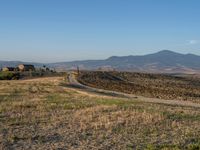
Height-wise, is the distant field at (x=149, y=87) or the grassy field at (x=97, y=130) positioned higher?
the grassy field at (x=97, y=130)

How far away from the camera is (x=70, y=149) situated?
13633 millimetres

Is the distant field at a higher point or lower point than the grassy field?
lower

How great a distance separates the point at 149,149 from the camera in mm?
13227

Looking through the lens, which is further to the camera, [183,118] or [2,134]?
[183,118]

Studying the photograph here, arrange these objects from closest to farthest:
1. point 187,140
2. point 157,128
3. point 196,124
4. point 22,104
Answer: point 187,140 < point 157,128 < point 196,124 < point 22,104

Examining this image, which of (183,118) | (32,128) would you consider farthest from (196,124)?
(32,128)

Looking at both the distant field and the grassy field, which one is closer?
the grassy field

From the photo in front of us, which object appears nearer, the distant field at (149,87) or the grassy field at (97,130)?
the grassy field at (97,130)

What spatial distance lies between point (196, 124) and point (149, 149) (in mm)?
6143

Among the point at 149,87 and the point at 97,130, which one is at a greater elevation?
the point at 97,130

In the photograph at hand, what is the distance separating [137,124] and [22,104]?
37.1ft

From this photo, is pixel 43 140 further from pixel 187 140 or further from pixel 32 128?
pixel 187 140

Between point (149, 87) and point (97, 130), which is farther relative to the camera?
point (149, 87)

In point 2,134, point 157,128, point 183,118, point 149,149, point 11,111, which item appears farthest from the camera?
point 11,111
